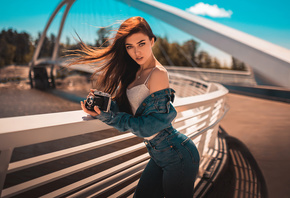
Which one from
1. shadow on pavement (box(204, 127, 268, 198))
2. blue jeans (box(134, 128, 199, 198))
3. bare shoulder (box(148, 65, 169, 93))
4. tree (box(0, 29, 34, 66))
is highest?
bare shoulder (box(148, 65, 169, 93))

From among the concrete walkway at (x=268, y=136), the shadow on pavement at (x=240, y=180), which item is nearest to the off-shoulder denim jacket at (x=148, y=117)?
the shadow on pavement at (x=240, y=180)

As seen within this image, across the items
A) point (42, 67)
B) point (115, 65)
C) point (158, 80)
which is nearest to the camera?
point (158, 80)

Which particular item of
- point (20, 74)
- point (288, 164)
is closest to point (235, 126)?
point (288, 164)

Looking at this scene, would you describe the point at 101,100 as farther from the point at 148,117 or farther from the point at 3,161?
the point at 3,161

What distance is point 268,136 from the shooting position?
502 cm

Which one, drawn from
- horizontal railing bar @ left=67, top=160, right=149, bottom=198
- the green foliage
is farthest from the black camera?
the green foliage

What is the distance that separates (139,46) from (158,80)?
0.27 meters

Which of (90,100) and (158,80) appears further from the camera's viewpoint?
(158,80)

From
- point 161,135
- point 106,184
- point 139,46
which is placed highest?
point 139,46

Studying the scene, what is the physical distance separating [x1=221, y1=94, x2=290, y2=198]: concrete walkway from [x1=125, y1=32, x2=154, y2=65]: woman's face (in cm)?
209

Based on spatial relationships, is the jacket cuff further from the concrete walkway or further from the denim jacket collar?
the concrete walkway

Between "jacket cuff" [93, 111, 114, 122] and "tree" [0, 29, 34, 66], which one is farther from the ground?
"jacket cuff" [93, 111, 114, 122]

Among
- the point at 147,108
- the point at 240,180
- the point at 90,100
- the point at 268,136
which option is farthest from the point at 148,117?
the point at 268,136

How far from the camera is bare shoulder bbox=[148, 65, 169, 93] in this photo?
1.36 metres
